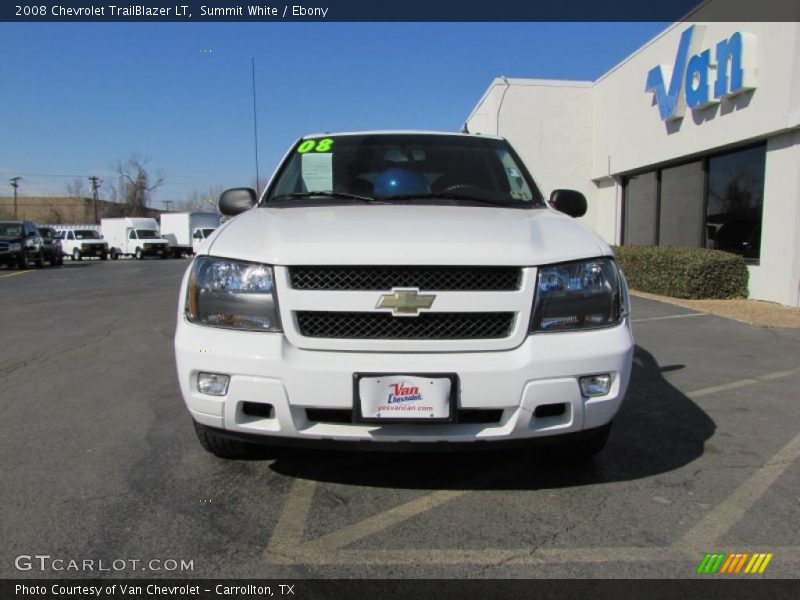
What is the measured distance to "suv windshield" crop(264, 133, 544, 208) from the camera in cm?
357

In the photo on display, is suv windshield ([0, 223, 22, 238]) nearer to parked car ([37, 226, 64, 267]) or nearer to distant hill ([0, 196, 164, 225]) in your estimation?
parked car ([37, 226, 64, 267])

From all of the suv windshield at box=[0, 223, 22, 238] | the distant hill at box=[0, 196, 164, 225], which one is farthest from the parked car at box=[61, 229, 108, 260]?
the distant hill at box=[0, 196, 164, 225]

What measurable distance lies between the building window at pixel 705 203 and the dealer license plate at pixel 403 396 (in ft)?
34.9

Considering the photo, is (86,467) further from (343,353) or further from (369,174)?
(369,174)

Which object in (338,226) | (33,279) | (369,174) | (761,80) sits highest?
(761,80)

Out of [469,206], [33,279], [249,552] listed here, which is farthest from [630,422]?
[33,279]

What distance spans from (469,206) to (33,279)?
58.5 ft

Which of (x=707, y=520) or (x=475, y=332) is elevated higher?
(x=475, y=332)

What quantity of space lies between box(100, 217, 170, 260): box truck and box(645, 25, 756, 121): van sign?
31.3 metres

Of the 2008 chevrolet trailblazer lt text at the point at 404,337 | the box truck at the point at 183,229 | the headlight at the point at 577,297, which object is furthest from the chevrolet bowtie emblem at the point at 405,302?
the box truck at the point at 183,229

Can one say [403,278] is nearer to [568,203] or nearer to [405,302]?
[405,302]

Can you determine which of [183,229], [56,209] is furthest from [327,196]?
[56,209]

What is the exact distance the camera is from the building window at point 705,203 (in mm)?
11102
